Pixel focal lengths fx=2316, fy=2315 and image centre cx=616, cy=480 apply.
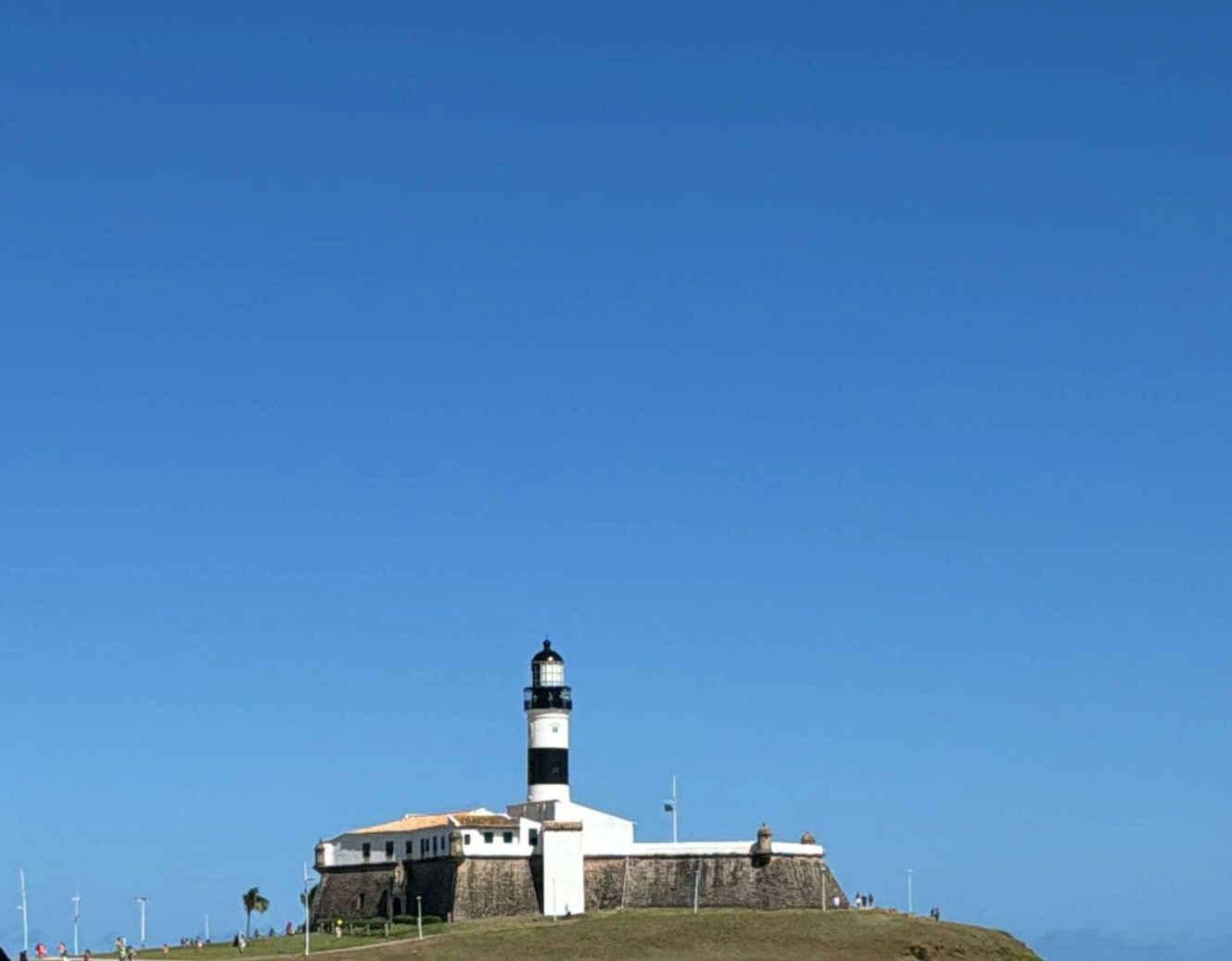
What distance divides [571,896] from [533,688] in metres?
14.8

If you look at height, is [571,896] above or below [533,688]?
below

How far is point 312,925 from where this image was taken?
14750 cm

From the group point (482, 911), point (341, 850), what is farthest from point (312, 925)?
point (482, 911)

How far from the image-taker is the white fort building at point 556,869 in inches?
5512

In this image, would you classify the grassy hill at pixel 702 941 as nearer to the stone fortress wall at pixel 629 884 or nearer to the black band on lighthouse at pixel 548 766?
the stone fortress wall at pixel 629 884

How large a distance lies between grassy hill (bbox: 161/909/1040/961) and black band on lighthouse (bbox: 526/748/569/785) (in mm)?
13114

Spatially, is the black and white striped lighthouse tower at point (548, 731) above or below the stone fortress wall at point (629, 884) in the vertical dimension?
above

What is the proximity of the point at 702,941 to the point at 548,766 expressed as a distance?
78.9 feet

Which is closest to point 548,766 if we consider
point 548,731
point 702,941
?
point 548,731

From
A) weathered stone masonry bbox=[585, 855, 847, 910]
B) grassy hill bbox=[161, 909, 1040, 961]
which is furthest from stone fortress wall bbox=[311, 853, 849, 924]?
grassy hill bbox=[161, 909, 1040, 961]

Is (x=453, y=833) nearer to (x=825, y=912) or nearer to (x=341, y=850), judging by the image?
(x=341, y=850)

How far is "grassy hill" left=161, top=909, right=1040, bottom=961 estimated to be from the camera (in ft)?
405

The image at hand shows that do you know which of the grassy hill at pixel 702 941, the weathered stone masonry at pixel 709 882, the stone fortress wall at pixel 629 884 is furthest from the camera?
the weathered stone masonry at pixel 709 882

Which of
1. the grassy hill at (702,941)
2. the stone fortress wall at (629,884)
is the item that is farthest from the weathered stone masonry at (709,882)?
the grassy hill at (702,941)
